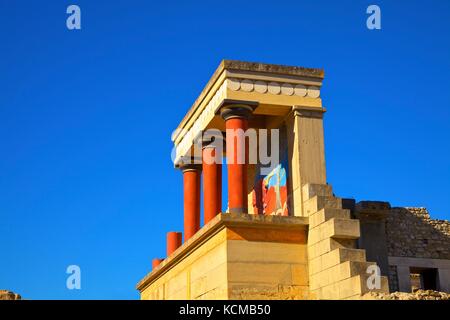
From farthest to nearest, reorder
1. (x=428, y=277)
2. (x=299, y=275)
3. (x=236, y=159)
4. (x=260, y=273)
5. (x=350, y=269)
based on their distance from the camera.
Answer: (x=428, y=277)
(x=236, y=159)
(x=299, y=275)
(x=260, y=273)
(x=350, y=269)

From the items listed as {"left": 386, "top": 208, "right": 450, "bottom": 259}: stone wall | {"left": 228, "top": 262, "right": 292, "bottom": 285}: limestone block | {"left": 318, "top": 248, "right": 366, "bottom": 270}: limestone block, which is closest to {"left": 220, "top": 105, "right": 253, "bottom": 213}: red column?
{"left": 228, "top": 262, "right": 292, "bottom": 285}: limestone block

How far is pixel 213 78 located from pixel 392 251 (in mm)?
8387

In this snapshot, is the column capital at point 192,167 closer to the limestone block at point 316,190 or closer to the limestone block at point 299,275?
the limestone block at point 316,190

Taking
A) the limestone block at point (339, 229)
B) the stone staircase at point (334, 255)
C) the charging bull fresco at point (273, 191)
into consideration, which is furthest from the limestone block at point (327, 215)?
the charging bull fresco at point (273, 191)

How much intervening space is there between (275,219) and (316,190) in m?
1.41

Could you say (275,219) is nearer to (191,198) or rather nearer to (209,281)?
(209,281)

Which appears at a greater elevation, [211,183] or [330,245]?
[211,183]

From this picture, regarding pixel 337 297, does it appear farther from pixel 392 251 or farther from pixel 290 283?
pixel 392 251

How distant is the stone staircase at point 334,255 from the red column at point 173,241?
6.74m

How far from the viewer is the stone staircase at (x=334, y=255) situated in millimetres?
12992

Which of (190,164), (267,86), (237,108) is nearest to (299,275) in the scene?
(237,108)

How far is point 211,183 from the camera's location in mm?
19203

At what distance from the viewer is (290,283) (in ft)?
47.6
